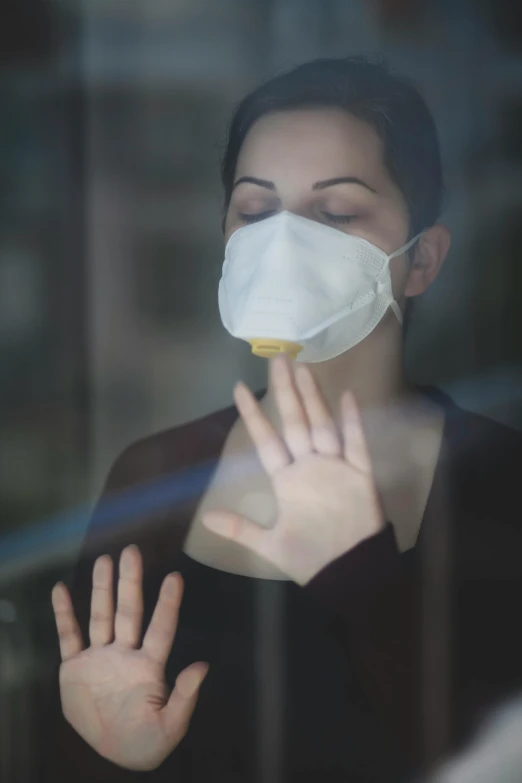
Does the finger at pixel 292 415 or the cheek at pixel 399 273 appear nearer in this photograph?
the finger at pixel 292 415

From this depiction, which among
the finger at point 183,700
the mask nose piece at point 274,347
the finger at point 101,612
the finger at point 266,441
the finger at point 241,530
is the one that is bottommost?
the finger at point 183,700

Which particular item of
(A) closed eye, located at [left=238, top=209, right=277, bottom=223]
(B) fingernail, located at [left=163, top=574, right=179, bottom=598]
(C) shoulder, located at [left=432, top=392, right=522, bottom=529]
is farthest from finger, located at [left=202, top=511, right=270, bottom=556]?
(A) closed eye, located at [left=238, top=209, right=277, bottom=223]

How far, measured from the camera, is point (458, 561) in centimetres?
99

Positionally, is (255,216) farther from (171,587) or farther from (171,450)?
(171,587)

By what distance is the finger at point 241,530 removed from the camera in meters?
0.93

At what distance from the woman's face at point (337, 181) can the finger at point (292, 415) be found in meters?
0.20

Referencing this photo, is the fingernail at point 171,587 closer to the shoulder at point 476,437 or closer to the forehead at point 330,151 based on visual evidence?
the shoulder at point 476,437

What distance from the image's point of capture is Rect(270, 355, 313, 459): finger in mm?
913

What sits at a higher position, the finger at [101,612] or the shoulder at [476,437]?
the shoulder at [476,437]

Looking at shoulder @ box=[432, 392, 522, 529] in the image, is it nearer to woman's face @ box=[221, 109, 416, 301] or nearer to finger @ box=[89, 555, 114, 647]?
woman's face @ box=[221, 109, 416, 301]

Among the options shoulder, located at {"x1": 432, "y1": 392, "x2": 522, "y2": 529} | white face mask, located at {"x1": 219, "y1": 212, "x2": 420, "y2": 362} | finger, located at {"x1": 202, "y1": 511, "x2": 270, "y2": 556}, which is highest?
white face mask, located at {"x1": 219, "y1": 212, "x2": 420, "y2": 362}

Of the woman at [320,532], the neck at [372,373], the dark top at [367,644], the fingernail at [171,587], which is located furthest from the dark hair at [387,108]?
the fingernail at [171,587]

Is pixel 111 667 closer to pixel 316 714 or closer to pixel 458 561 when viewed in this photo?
pixel 316 714

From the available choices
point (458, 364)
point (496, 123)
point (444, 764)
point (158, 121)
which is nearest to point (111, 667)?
point (444, 764)
